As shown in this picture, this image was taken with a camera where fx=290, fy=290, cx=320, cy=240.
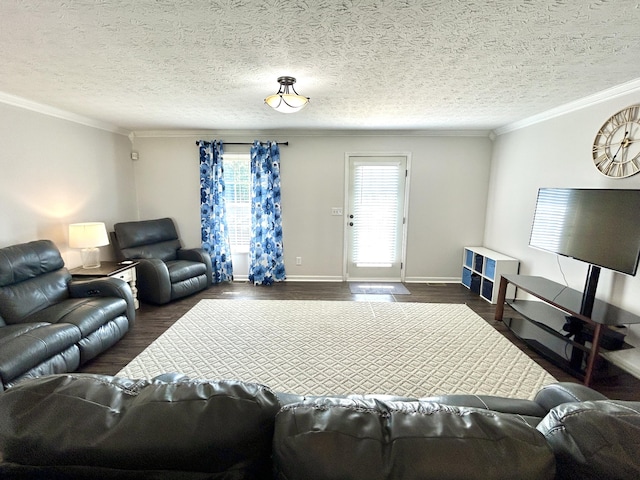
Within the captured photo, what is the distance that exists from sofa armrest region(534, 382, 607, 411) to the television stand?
1203mm

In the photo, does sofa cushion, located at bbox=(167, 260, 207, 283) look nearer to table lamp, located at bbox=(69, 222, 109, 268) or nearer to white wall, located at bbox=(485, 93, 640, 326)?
table lamp, located at bbox=(69, 222, 109, 268)

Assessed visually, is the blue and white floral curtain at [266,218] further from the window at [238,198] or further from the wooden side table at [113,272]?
the wooden side table at [113,272]

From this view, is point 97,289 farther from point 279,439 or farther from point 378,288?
point 378,288

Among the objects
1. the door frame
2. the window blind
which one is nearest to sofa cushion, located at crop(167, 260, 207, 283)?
the door frame

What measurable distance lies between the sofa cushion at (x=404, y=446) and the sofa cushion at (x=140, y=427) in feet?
0.27

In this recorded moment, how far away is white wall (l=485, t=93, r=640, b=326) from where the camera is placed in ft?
8.57

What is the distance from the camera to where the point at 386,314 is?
141 inches

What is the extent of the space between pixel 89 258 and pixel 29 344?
1.83 metres

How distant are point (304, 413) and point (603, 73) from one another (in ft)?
10.5

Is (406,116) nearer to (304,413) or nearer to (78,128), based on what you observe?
(304,413)

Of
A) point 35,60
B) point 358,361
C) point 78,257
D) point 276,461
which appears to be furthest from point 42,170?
point 276,461

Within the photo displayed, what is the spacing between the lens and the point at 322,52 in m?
1.95

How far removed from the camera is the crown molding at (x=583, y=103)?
2451 mm

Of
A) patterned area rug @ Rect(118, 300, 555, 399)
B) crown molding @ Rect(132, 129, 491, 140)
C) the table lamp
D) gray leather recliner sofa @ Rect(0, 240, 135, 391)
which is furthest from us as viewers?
crown molding @ Rect(132, 129, 491, 140)
